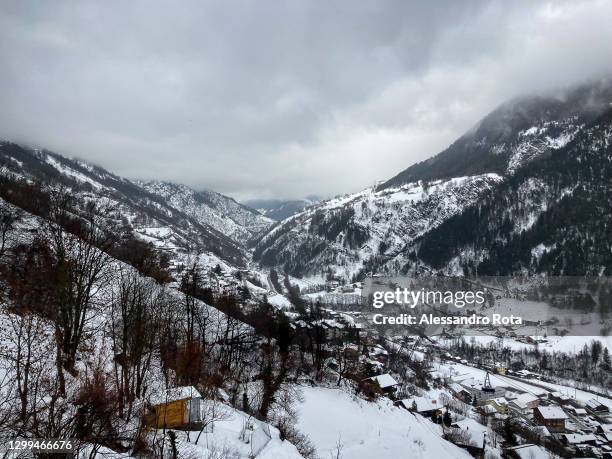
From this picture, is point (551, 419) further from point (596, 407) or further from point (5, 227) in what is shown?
point (5, 227)

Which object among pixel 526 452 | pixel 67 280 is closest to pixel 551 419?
pixel 526 452

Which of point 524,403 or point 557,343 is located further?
point 557,343

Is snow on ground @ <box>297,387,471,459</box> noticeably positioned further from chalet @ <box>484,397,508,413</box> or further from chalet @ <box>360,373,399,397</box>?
chalet @ <box>484,397,508,413</box>

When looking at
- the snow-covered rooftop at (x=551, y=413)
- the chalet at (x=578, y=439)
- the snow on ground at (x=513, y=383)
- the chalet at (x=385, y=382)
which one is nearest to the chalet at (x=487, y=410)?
the snow-covered rooftop at (x=551, y=413)

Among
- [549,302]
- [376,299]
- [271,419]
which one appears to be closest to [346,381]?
[271,419]

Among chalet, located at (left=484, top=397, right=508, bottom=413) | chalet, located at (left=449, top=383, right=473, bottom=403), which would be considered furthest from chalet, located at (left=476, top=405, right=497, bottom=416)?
chalet, located at (left=449, top=383, right=473, bottom=403)

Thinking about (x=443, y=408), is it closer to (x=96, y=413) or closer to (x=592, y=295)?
(x=96, y=413)

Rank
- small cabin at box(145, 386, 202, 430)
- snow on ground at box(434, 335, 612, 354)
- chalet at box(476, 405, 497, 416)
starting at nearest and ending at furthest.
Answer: small cabin at box(145, 386, 202, 430) → chalet at box(476, 405, 497, 416) → snow on ground at box(434, 335, 612, 354)

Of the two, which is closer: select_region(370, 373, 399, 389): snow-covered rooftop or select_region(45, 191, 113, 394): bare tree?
select_region(45, 191, 113, 394): bare tree
